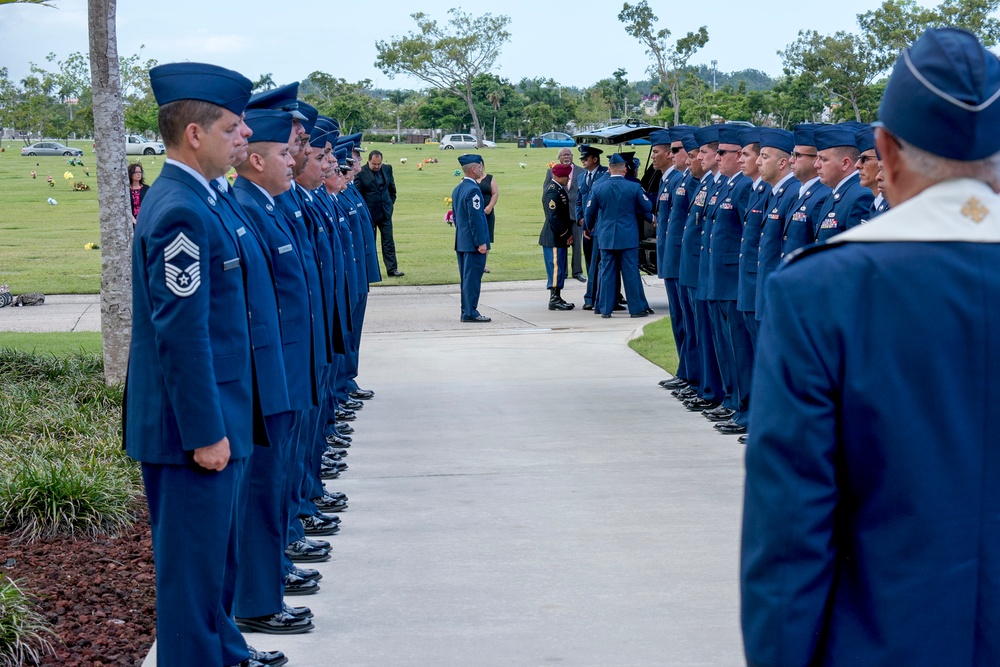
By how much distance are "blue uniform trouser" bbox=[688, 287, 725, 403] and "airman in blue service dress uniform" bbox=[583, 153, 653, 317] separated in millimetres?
4485

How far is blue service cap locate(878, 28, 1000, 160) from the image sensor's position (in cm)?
215

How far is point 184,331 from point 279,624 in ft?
5.54

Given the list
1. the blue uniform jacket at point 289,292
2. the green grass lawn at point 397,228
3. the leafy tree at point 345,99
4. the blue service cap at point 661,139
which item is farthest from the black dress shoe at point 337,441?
the leafy tree at point 345,99

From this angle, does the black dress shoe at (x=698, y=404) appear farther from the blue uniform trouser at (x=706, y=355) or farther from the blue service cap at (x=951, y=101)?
the blue service cap at (x=951, y=101)

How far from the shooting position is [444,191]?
4722 centimetres

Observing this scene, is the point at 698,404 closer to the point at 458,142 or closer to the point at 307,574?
the point at 307,574

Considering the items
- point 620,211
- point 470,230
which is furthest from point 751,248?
point 470,230

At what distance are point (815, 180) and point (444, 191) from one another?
39435mm

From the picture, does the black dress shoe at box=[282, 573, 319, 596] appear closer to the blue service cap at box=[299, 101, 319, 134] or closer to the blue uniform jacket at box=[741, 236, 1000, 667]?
the blue service cap at box=[299, 101, 319, 134]

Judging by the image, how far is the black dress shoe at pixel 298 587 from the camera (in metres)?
5.55

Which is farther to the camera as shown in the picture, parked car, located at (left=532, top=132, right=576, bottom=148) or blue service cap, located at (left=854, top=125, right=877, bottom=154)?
parked car, located at (left=532, top=132, right=576, bottom=148)

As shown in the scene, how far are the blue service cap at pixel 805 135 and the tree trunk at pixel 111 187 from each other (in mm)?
4996

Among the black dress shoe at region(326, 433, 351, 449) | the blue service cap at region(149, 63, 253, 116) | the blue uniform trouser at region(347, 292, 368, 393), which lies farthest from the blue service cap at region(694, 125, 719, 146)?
the blue service cap at region(149, 63, 253, 116)

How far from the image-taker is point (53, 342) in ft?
42.0
